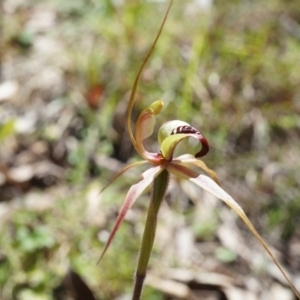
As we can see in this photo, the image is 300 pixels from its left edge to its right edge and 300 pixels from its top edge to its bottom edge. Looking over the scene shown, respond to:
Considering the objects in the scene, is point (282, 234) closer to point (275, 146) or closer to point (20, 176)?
point (275, 146)

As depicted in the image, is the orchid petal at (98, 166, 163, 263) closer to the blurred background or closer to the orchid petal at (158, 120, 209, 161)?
the orchid petal at (158, 120, 209, 161)

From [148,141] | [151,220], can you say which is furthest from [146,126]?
[148,141]

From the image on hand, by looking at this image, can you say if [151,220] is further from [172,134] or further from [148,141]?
[148,141]

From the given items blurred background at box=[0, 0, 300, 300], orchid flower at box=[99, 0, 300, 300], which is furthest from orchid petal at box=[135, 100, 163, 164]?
blurred background at box=[0, 0, 300, 300]

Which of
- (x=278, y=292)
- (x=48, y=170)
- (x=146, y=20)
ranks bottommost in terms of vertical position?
(x=278, y=292)

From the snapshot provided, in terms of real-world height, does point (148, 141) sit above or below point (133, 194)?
below

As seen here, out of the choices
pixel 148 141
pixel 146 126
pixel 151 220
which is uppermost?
pixel 146 126

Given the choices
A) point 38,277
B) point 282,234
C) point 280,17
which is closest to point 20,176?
point 38,277

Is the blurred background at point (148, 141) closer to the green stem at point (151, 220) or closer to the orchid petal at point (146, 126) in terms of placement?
the green stem at point (151, 220)

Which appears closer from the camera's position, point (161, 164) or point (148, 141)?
point (161, 164)
